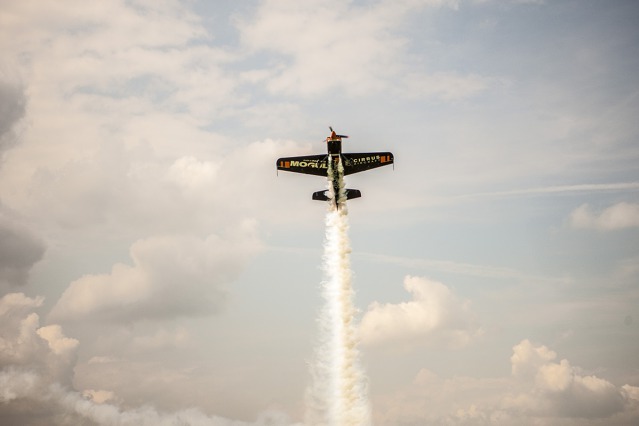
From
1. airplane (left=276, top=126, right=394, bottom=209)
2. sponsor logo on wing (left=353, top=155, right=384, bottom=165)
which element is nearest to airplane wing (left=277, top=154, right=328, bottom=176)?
airplane (left=276, top=126, right=394, bottom=209)

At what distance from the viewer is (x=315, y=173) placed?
338ft

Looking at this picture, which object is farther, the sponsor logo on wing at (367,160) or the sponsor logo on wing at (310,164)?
the sponsor logo on wing at (367,160)

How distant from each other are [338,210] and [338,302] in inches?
600

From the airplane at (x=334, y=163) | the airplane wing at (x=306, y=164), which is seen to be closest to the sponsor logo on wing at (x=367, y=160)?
the airplane at (x=334, y=163)

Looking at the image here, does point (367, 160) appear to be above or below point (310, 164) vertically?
above

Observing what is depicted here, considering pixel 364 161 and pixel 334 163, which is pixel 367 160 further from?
pixel 334 163

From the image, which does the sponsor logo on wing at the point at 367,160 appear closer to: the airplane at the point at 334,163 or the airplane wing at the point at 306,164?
the airplane at the point at 334,163

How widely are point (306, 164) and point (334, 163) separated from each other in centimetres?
475

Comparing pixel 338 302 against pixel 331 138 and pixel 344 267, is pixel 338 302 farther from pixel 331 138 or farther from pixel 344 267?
pixel 331 138

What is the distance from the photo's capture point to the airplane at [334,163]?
100312 millimetres

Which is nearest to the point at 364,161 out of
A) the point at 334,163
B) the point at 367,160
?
the point at 367,160

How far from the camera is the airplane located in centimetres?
10031

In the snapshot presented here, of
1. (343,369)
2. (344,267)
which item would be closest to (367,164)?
(344,267)

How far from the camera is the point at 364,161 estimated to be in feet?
337
